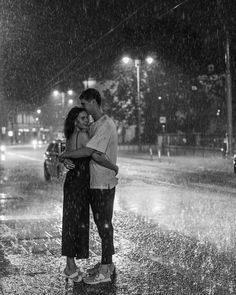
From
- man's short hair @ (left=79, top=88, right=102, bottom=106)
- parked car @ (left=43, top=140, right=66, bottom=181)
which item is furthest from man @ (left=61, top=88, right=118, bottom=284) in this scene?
parked car @ (left=43, top=140, right=66, bottom=181)

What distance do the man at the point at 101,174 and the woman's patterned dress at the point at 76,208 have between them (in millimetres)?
74

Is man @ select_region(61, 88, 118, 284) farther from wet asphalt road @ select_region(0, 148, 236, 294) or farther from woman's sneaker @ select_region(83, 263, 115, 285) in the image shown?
wet asphalt road @ select_region(0, 148, 236, 294)

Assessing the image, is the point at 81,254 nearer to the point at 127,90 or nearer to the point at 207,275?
the point at 207,275

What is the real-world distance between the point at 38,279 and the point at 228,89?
24.9m

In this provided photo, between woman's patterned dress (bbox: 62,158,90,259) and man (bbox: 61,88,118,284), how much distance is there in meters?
0.07

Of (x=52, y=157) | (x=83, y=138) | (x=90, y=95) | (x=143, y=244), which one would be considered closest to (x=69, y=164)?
(x=83, y=138)

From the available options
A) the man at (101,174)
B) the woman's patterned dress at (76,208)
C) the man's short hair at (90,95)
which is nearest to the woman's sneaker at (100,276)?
the man at (101,174)

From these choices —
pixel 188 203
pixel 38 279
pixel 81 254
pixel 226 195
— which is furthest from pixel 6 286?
pixel 226 195

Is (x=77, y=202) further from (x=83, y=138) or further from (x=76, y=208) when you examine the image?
(x=83, y=138)

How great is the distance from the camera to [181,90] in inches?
1992

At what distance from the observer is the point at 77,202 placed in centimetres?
549

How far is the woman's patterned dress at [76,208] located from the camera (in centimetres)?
548

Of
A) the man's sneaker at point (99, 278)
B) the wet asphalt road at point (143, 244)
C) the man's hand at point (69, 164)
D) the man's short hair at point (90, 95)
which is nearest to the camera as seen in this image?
the wet asphalt road at point (143, 244)

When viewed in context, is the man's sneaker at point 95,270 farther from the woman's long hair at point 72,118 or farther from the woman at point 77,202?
the woman's long hair at point 72,118
